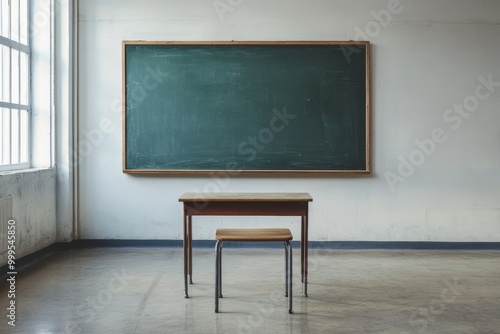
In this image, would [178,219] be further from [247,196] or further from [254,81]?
[247,196]

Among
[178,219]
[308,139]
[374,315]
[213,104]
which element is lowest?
[374,315]

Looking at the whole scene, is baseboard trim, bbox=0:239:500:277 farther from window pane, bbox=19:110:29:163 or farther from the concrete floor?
window pane, bbox=19:110:29:163

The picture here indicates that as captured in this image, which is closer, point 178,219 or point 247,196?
point 247,196

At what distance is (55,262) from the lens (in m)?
5.56

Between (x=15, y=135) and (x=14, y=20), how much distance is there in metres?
1.08

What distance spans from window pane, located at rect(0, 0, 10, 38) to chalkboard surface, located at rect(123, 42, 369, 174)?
1248 millimetres

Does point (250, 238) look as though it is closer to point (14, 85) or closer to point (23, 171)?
point (23, 171)

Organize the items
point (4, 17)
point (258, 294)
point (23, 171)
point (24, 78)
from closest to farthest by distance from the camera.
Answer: point (258, 294), point (4, 17), point (23, 171), point (24, 78)

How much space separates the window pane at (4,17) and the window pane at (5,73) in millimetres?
139

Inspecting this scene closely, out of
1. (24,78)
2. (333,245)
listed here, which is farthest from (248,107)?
(24,78)

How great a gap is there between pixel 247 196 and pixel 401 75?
2.76m

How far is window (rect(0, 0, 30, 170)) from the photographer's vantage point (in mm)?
5293

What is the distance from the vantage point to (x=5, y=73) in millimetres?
5363

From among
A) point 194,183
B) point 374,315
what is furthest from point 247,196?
point 194,183
